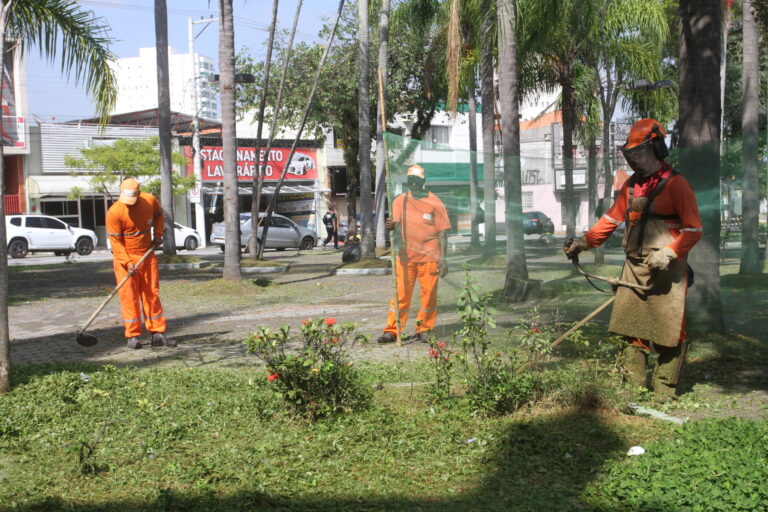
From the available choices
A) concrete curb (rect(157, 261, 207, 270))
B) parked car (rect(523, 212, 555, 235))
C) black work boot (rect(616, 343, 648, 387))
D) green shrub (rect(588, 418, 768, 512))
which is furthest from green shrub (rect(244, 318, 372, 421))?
concrete curb (rect(157, 261, 207, 270))

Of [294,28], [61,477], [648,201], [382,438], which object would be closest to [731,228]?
[648,201]

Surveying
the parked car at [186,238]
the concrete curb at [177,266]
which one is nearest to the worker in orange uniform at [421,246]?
the concrete curb at [177,266]

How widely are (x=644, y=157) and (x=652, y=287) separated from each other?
98 cm

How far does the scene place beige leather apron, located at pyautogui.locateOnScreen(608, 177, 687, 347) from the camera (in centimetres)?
609

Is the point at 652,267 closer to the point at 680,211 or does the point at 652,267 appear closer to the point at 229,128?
the point at 680,211

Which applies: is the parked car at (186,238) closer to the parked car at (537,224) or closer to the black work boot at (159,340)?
the black work boot at (159,340)

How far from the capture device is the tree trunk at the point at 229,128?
1600 centimetres

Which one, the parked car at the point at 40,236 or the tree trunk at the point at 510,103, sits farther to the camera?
the parked car at the point at 40,236

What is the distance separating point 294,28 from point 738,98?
2573 centimetres

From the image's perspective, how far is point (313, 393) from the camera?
5656mm

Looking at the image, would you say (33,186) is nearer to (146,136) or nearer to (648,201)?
(146,136)

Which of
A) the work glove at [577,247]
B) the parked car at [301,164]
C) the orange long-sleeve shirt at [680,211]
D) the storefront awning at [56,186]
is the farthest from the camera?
the parked car at [301,164]

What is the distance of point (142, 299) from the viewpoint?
9.37 m

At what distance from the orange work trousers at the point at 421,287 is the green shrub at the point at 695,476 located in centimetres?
398
